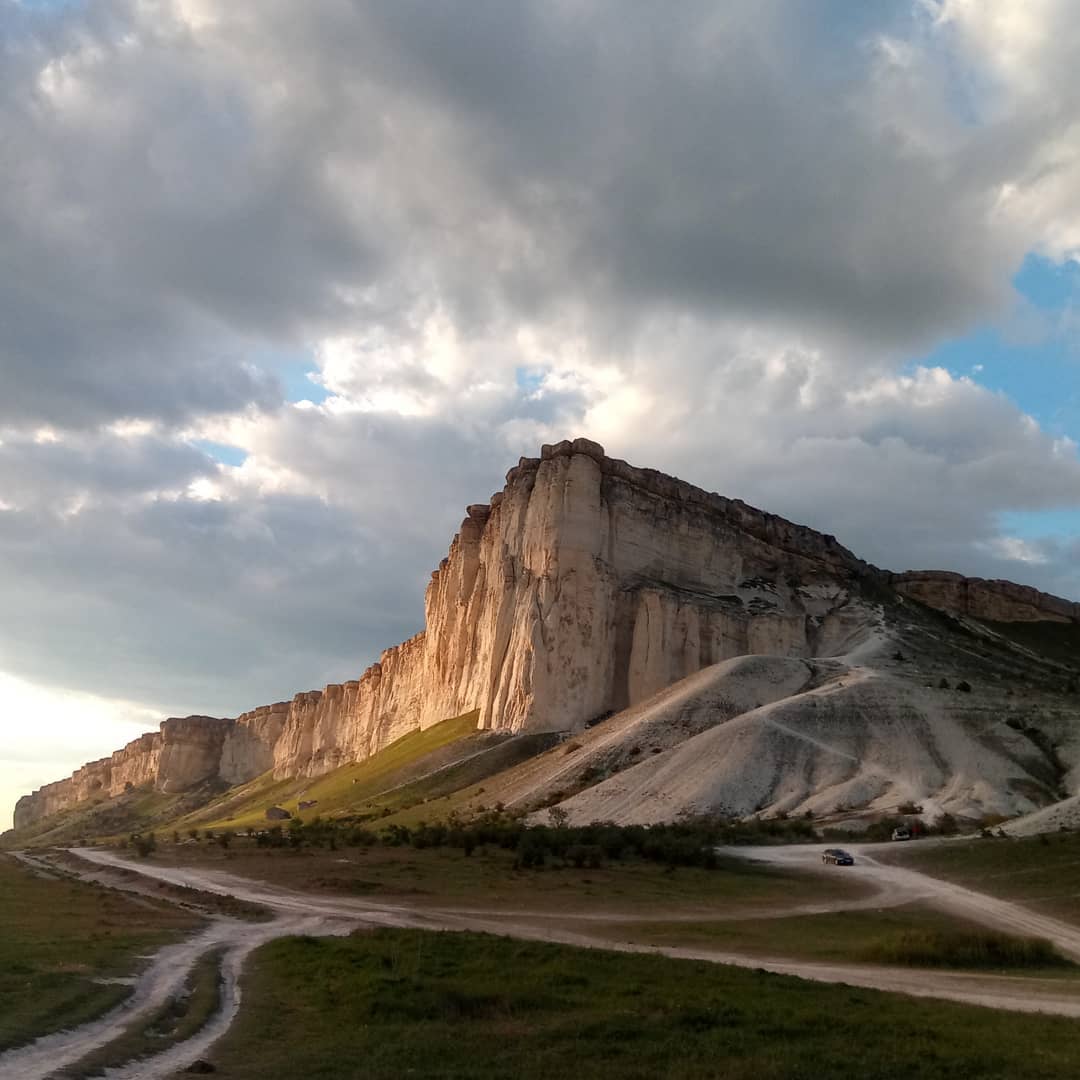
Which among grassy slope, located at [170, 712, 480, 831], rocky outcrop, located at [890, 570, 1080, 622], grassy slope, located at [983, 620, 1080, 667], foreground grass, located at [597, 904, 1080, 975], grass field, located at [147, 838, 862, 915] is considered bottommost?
foreground grass, located at [597, 904, 1080, 975]

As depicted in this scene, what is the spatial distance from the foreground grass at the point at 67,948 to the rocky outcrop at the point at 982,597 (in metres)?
123

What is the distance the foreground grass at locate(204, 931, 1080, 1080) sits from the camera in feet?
33.6

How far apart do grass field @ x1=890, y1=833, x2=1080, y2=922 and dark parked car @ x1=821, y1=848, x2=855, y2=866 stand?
1762 mm

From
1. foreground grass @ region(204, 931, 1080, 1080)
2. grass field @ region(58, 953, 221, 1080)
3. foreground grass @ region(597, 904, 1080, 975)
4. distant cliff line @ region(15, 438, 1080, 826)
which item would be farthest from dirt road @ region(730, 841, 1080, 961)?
distant cliff line @ region(15, 438, 1080, 826)

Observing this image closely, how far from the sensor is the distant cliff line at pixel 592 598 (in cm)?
8125

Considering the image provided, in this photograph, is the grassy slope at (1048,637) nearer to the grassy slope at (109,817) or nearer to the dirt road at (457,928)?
the dirt road at (457,928)

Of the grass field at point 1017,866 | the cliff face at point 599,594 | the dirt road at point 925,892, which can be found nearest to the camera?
the dirt road at point 925,892

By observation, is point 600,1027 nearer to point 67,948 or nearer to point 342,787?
point 67,948

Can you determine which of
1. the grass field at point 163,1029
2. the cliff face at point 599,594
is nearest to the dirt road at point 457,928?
the grass field at point 163,1029

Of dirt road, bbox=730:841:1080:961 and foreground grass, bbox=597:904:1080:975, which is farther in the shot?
dirt road, bbox=730:841:1080:961

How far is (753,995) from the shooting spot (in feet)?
44.4

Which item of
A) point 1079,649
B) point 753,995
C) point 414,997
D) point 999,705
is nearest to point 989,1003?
point 753,995

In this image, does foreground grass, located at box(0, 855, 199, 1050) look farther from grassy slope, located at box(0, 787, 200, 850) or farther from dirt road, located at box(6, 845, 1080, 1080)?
grassy slope, located at box(0, 787, 200, 850)

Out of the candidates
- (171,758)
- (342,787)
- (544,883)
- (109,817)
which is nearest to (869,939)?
(544,883)
